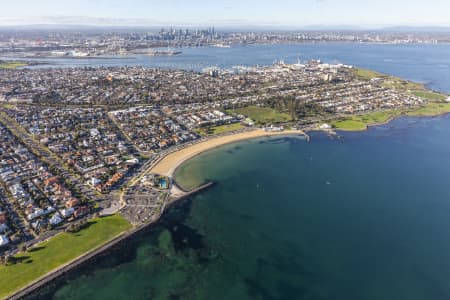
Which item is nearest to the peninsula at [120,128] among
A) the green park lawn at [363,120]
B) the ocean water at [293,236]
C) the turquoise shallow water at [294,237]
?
the green park lawn at [363,120]

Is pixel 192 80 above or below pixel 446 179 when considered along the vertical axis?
above

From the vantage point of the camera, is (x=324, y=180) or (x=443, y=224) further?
(x=324, y=180)

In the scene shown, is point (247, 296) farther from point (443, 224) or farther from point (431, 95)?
point (431, 95)

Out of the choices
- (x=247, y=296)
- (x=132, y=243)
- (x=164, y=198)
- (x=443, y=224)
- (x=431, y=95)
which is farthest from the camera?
(x=431, y=95)

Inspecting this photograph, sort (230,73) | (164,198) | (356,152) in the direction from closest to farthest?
(164,198) → (356,152) → (230,73)

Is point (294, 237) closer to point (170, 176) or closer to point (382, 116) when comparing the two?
point (170, 176)

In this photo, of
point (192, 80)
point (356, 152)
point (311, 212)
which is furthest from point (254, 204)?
point (192, 80)

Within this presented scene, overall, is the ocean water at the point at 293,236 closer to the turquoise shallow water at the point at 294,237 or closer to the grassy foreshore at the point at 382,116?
the turquoise shallow water at the point at 294,237

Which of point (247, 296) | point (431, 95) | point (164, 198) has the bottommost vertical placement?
point (247, 296)
